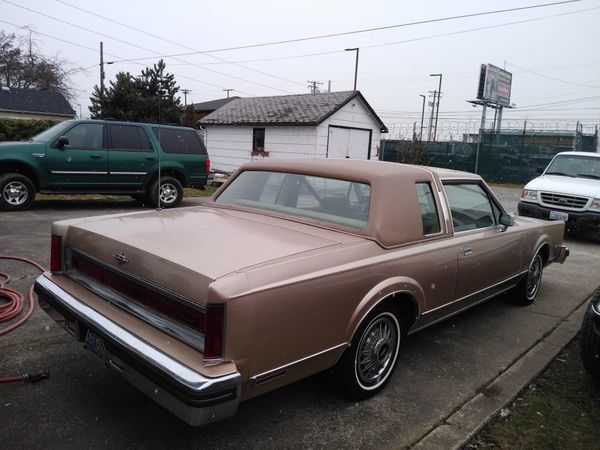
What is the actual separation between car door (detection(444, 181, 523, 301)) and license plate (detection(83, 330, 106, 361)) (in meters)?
2.66

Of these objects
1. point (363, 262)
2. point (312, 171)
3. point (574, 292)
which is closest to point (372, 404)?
point (363, 262)

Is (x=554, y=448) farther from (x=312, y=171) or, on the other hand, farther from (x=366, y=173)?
(x=312, y=171)

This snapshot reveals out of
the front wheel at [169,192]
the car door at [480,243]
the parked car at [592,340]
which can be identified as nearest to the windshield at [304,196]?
the car door at [480,243]

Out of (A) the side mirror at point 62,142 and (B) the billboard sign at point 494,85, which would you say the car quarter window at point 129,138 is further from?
(B) the billboard sign at point 494,85

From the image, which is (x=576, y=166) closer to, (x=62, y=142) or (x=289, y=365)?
(x=289, y=365)

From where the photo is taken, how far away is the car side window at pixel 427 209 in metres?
3.60

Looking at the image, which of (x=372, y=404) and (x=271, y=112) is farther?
(x=271, y=112)

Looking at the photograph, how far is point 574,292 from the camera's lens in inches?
238

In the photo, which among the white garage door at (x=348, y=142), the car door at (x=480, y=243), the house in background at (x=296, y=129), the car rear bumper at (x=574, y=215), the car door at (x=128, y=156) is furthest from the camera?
the white garage door at (x=348, y=142)

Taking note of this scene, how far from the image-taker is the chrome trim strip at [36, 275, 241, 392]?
2115 mm

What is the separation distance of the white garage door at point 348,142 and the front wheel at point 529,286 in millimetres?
13646

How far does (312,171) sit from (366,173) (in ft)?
1.56

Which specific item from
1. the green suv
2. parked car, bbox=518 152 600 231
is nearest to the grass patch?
parked car, bbox=518 152 600 231

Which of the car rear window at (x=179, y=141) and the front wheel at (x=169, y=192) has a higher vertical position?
the car rear window at (x=179, y=141)
